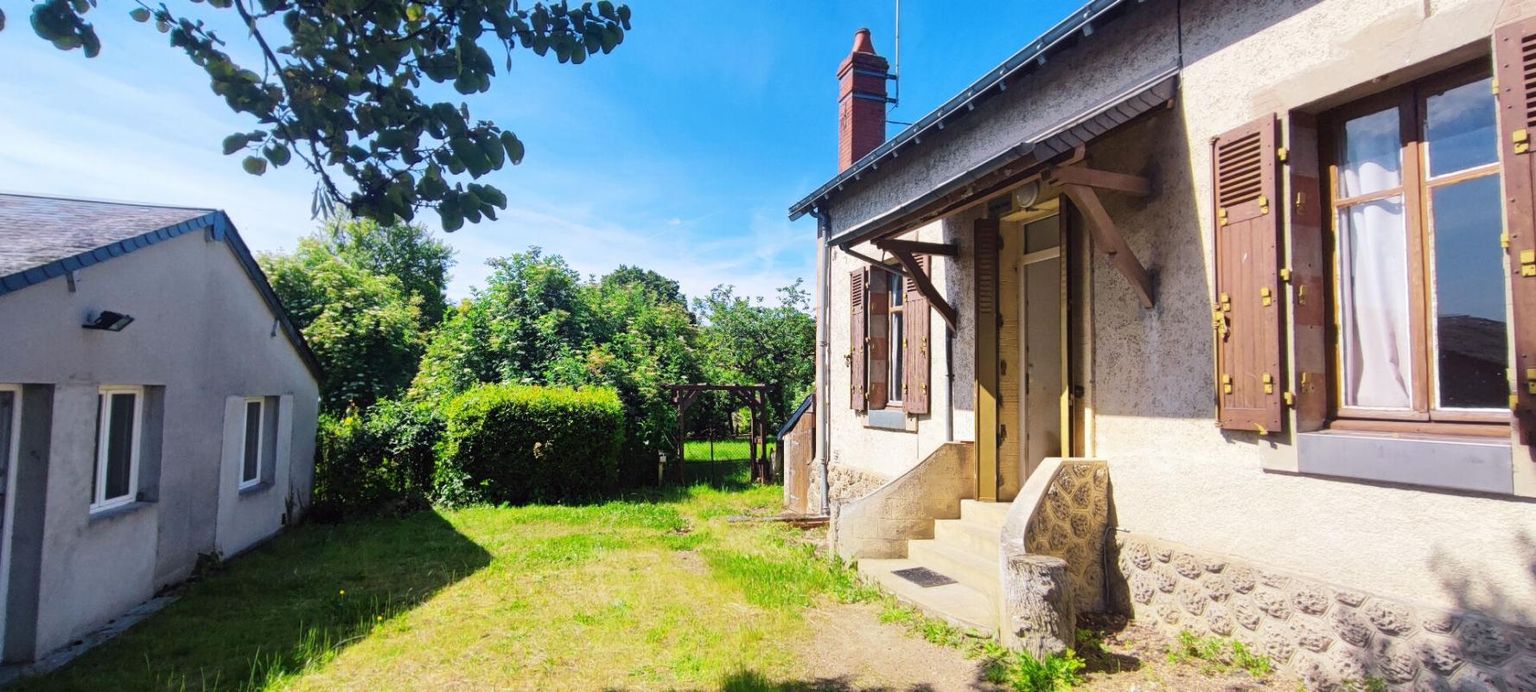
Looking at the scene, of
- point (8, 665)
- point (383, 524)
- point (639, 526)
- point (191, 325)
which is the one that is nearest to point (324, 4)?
point (8, 665)

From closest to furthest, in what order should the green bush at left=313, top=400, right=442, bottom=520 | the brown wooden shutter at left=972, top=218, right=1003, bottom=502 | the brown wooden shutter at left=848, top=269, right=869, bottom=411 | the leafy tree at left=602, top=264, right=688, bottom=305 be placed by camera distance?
the brown wooden shutter at left=972, top=218, right=1003, bottom=502
the brown wooden shutter at left=848, top=269, right=869, bottom=411
the green bush at left=313, top=400, right=442, bottom=520
the leafy tree at left=602, top=264, right=688, bottom=305

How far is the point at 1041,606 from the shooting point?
4.28 metres

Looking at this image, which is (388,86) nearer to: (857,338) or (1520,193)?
(1520,193)

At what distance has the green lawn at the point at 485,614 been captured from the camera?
4.70m

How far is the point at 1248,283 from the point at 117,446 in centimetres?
890

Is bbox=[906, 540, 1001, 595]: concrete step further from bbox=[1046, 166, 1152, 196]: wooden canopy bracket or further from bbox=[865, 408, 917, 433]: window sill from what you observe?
bbox=[1046, 166, 1152, 196]: wooden canopy bracket

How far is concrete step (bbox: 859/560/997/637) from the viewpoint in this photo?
497 cm

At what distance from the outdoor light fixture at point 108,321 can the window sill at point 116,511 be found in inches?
60.5

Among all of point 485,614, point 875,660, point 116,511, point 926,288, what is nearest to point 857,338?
point 926,288

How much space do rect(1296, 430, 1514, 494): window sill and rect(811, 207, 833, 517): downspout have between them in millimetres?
6583

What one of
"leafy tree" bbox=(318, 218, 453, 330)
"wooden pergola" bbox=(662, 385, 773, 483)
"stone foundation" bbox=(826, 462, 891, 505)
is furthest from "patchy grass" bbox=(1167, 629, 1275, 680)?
"leafy tree" bbox=(318, 218, 453, 330)

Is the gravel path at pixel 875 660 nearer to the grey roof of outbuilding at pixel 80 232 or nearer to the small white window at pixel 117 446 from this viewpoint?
the grey roof of outbuilding at pixel 80 232

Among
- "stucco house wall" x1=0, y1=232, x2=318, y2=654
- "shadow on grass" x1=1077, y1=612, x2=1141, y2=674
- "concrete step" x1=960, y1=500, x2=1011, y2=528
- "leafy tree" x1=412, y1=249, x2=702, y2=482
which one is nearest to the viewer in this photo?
"shadow on grass" x1=1077, y1=612, x2=1141, y2=674

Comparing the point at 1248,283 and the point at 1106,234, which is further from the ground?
the point at 1106,234
